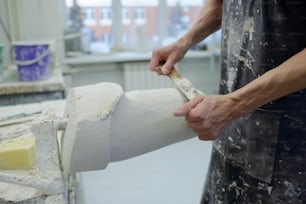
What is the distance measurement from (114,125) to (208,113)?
22cm

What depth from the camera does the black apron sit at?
92 centimetres

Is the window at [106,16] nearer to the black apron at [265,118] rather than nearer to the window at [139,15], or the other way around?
the window at [139,15]

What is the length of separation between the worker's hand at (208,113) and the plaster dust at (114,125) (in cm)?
11

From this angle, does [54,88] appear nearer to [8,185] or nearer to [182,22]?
[8,185]

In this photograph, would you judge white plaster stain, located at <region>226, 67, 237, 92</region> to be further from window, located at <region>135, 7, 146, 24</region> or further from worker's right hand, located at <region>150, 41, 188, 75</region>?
window, located at <region>135, 7, 146, 24</region>

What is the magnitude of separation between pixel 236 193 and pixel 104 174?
165 cm

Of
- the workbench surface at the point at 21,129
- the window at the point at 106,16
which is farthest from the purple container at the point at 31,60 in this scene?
the window at the point at 106,16

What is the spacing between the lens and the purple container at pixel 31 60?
207 cm

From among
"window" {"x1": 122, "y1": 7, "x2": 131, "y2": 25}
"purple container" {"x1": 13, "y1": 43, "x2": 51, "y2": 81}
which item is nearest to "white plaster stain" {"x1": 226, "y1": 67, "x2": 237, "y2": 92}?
"purple container" {"x1": 13, "y1": 43, "x2": 51, "y2": 81}

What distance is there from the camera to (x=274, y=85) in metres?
0.80

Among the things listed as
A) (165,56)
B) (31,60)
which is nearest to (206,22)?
(165,56)

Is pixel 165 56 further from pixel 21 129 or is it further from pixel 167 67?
pixel 21 129

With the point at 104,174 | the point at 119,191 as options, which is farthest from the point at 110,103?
the point at 104,174

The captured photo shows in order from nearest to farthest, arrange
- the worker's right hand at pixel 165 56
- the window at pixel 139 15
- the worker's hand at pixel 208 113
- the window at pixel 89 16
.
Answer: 1. the worker's hand at pixel 208 113
2. the worker's right hand at pixel 165 56
3. the window at pixel 89 16
4. the window at pixel 139 15
